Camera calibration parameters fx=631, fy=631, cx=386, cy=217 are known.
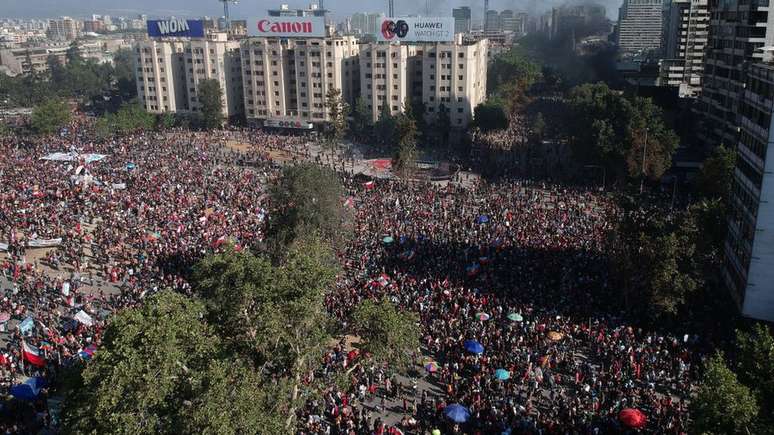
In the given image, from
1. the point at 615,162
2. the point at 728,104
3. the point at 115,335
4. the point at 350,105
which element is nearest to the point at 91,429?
the point at 115,335

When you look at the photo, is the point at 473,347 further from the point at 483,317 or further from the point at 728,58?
the point at 728,58

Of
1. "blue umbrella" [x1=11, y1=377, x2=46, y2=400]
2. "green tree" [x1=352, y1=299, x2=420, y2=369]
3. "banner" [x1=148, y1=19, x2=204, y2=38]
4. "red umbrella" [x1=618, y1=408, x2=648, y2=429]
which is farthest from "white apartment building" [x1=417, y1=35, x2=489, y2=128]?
"green tree" [x1=352, y1=299, x2=420, y2=369]

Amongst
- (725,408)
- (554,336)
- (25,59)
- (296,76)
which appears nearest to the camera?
(725,408)

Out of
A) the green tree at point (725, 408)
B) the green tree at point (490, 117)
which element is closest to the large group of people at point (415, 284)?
the green tree at point (725, 408)

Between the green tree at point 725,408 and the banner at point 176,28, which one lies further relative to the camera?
the banner at point 176,28

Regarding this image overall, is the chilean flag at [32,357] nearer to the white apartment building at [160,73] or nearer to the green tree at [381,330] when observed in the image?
the green tree at [381,330]

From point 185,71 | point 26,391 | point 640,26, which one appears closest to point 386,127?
point 185,71

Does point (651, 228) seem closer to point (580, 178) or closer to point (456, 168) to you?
point (580, 178)
